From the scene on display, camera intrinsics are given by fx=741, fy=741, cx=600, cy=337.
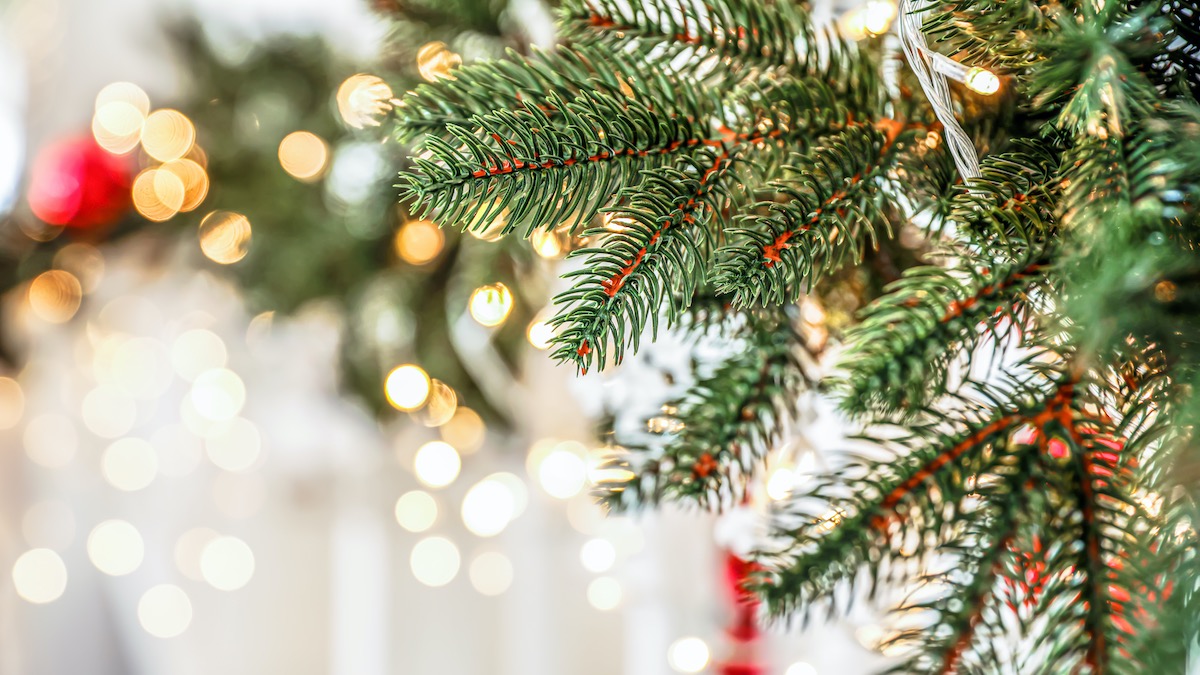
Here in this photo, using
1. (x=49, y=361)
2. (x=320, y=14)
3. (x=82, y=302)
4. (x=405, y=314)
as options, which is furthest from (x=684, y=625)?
(x=49, y=361)

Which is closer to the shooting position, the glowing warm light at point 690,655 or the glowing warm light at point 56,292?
the glowing warm light at point 690,655

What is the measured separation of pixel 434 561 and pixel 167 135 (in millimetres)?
547

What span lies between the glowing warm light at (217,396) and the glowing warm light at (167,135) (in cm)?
33

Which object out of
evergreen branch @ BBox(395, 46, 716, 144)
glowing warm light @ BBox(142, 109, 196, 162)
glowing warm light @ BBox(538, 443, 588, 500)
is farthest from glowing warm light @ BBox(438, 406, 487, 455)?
evergreen branch @ BBox(395, 46, 716, 144)

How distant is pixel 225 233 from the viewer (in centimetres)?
62

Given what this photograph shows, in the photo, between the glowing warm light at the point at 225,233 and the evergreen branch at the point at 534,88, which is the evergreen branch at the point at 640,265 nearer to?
the evergreen branch at the point at 534,88

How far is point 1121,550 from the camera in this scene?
0.72ft

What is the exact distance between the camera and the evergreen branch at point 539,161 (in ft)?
0.68

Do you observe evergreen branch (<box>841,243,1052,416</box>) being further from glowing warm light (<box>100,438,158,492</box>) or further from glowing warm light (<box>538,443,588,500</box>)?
glowing warm light (<box>100,438,158,492</box>)

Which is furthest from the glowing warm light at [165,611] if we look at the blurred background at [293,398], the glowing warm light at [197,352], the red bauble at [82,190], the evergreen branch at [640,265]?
the evergreen branch at [640,265]

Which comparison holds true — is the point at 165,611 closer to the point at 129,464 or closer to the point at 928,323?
the point at 129,464

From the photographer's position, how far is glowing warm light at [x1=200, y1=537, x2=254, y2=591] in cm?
94

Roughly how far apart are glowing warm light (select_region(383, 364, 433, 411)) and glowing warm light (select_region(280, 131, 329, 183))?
18cm

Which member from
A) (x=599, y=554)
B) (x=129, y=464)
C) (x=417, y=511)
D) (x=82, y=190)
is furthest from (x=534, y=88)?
(x=129, y=464)
